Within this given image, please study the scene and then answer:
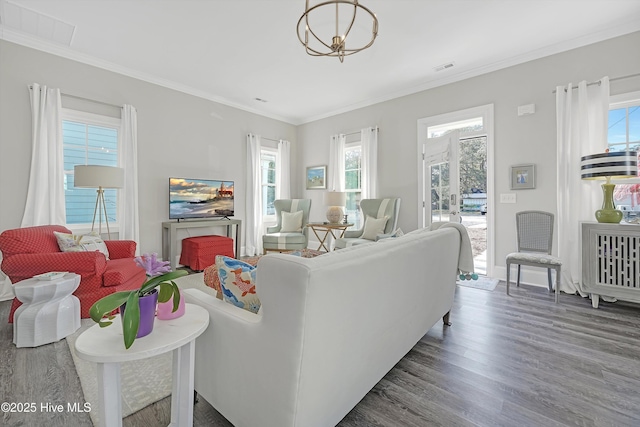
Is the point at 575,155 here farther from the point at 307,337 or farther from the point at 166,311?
the point at 166,311

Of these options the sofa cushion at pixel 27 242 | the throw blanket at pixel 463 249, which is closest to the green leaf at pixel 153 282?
the throw blanket at pixel 463 249

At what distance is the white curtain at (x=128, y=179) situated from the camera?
12.9 feet

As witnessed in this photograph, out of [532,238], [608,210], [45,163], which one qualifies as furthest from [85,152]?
[608,210]

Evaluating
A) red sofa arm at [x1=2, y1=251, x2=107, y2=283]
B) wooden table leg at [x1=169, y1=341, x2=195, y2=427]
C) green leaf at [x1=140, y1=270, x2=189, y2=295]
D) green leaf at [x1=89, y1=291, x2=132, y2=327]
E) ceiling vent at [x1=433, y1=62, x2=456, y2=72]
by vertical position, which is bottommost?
wooden table leg at [x1=169, y1=341, x2=195, y2=427]

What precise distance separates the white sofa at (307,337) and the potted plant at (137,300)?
26cm

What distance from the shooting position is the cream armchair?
14.2 feet

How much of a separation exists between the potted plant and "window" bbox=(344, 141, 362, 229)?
4558 millimetres

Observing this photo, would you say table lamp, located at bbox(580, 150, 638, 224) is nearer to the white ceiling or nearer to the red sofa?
the white ceiling

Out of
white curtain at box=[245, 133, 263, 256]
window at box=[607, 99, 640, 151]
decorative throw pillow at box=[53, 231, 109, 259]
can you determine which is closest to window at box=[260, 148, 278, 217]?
white curtain at box=[245, 133, 263, 256]

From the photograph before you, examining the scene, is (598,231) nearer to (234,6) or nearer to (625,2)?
(625,2)

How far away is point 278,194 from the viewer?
614 centimetres

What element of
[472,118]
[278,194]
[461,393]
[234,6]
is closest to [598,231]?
[472,118]

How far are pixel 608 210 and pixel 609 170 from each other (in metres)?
0.43

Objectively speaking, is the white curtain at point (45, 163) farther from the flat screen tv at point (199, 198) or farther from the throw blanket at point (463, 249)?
the throw blanket at point (463, 249)
